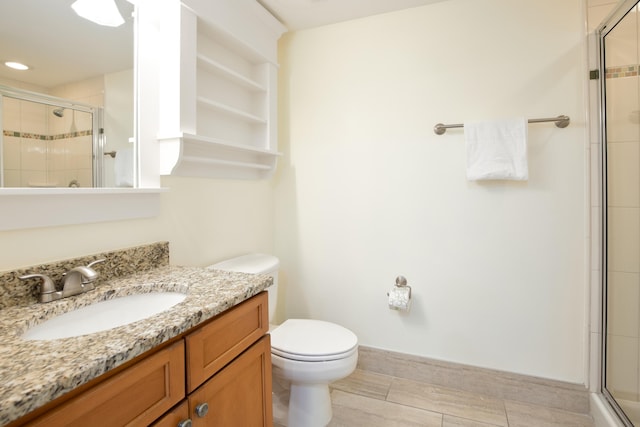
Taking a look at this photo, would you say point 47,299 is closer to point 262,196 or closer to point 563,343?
point 262,196

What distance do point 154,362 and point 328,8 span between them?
1.99 meters

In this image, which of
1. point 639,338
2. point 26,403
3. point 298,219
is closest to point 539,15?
point 639,338

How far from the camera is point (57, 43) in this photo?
112cm

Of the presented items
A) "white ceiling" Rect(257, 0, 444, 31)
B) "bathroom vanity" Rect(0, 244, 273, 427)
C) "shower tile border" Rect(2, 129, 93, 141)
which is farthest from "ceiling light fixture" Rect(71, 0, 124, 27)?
"bathroom vanity" Rect(0, 244, 273, 427)

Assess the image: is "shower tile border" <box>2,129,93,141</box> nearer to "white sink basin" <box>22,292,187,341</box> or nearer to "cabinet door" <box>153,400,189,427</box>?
"white sink basin" <box>22,292,187,341</box>

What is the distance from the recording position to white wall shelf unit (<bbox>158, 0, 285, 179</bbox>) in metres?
1.43

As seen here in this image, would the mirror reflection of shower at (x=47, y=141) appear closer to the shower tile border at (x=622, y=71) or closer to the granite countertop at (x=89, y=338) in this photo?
the granite countertop at (x=89, y=338)

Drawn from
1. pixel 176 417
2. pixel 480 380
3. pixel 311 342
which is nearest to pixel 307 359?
pixel 311 342

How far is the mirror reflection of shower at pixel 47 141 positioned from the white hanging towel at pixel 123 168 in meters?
0.08

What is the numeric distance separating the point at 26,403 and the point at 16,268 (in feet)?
2.13

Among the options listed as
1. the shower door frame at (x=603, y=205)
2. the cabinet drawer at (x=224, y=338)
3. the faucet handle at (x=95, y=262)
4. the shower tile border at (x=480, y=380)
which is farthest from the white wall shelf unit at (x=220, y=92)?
the shower door frame at (x=603, y=205)

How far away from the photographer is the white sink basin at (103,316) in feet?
2.97

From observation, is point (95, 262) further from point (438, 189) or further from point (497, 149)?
point (497, 149)

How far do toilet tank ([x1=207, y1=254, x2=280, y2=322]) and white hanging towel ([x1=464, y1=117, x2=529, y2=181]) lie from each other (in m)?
1.18
